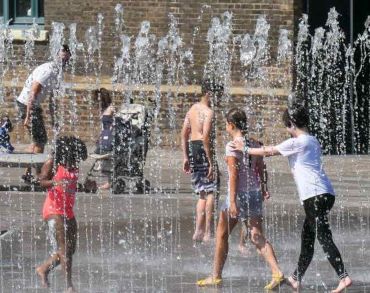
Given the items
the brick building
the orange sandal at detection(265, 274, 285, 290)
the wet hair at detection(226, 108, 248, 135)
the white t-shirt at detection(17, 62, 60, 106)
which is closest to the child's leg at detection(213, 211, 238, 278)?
the orange sandal at detection(265, 274, 285, 290)

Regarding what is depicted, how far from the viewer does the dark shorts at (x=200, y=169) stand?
14.1m

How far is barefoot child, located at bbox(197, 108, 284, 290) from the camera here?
11.7m

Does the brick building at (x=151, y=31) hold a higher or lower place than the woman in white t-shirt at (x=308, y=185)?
higher

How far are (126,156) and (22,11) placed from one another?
24.1ft

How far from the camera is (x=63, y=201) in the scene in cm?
1127

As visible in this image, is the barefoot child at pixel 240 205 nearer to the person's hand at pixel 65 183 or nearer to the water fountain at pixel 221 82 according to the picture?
the person's hand at pixel 65 183

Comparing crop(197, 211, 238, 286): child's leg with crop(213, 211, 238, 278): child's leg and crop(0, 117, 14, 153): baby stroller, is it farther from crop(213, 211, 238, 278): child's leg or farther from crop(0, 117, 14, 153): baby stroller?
crop(0, 117, 14, 153): baby stroller

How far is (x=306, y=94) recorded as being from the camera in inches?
907

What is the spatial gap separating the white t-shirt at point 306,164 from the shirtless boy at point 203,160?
2.44 meters

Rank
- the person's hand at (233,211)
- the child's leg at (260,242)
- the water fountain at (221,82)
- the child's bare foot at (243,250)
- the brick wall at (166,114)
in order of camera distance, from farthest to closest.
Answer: the brick wall at (166,114) < the water fountain at (221,82) < the child's bare foot at (243,250) < the child's leg at (260,242) < the person's hand at (233,211)

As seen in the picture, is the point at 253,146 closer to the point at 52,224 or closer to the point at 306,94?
the point at 52,224

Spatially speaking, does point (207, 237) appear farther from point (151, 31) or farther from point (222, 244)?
point (151, 31)

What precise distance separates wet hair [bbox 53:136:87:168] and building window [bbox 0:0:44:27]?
13.2 m

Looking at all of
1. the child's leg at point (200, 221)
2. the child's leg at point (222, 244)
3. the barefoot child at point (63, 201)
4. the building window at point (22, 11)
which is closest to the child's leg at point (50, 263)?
the barefoot child at point (63, 201)
